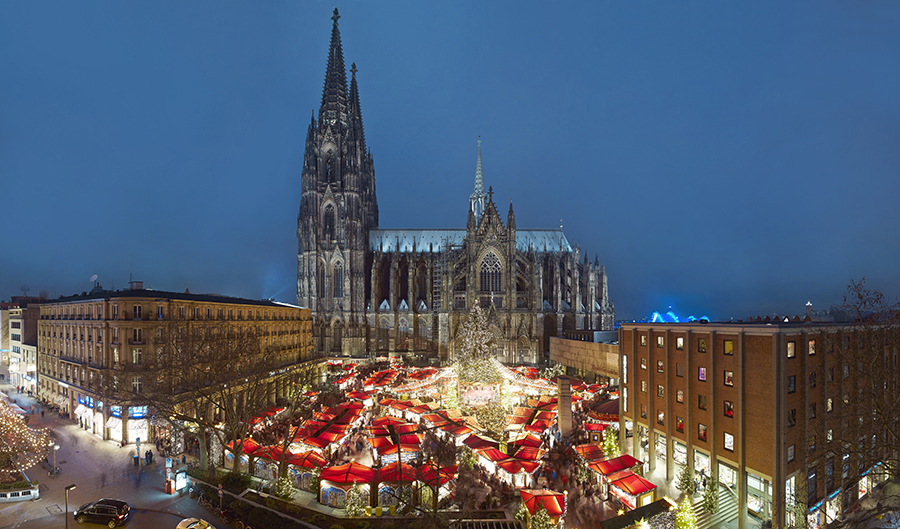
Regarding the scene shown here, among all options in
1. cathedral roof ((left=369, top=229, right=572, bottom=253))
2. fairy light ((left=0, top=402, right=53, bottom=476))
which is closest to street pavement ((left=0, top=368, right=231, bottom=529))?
fairy light ((left=0, top=402, right=53, bottom=476))

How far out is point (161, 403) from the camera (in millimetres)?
22703

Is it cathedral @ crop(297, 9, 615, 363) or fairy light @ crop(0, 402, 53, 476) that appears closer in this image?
fairy light @ crop(0, 402, 53, 476)

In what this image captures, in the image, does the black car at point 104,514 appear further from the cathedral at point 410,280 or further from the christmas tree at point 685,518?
the cathedral at point 410,280

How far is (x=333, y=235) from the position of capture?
7300 cm

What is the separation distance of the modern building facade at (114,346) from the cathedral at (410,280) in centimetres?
2556

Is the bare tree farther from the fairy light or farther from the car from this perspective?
the fairy light

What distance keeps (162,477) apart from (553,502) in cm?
2326

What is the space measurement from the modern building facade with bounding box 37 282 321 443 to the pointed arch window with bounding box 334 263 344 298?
26.0 meters

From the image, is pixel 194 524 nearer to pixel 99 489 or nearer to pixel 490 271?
pixel 99 489

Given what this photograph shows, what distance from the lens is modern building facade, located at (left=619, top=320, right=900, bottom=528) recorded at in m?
19.7

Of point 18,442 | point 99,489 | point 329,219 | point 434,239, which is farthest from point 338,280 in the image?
point 18,442

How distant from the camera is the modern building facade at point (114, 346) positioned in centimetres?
3095

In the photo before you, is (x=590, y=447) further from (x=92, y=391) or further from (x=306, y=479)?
(x=92, y=391)

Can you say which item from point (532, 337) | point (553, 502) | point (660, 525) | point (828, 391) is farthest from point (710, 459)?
point (532, 337)
